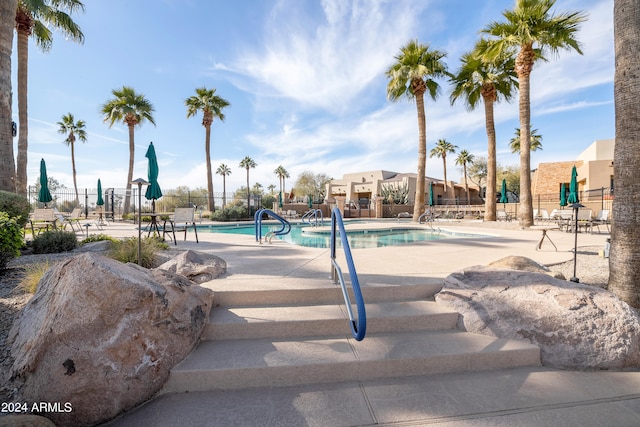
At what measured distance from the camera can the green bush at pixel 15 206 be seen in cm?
580

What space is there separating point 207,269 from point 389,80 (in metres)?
16.6

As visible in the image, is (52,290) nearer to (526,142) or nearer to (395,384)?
(395,384)

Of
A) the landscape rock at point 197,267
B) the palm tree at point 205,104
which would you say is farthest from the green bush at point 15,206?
the palm tree at point 205,104

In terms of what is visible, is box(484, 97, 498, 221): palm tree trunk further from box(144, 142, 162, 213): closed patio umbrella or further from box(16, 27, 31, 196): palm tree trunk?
box(16, 27, 31, 196): palm tree trunk

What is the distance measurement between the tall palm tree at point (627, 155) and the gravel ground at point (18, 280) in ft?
3.28

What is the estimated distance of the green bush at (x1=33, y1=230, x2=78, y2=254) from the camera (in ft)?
18.5

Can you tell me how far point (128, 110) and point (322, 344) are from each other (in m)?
23.9

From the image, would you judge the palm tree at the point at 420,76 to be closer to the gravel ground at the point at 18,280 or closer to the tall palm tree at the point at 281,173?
the gravel ground at the point at 18,280

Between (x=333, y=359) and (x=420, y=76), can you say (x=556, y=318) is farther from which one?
(x=420, y=76)

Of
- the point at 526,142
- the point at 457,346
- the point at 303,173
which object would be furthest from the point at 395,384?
the point at 303,173

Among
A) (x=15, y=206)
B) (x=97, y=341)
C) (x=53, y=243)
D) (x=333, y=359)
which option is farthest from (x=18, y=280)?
(x=333, y=359)

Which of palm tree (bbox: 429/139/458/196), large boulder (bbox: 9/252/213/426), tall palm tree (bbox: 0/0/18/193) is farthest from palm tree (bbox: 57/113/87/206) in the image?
palm tree (bbox: 429/139/458/196)

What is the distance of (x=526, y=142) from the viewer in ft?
37.8

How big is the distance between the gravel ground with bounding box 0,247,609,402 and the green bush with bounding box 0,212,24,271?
0.26 meters
